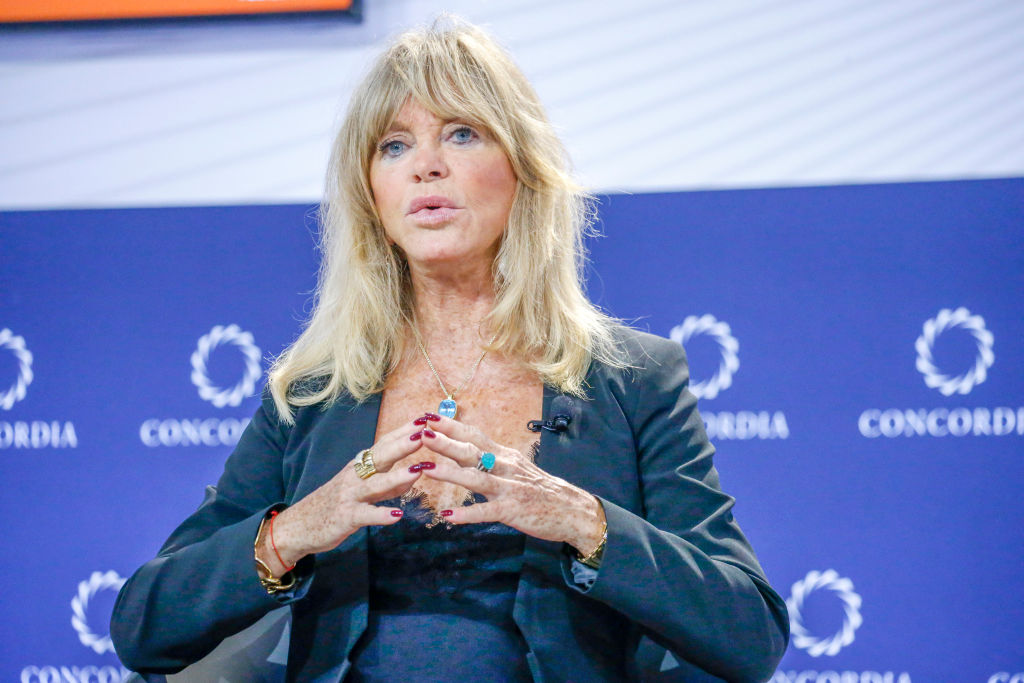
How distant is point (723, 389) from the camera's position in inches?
92.8

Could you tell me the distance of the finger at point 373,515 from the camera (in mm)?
1222

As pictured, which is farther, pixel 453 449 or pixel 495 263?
pixel 495 263

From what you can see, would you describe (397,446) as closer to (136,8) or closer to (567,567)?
(567,567)

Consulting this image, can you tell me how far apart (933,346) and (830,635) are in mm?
742

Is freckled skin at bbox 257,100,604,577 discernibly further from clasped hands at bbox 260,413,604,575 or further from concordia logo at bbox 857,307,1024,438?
concordia logo at bbox 857,307,1024,438

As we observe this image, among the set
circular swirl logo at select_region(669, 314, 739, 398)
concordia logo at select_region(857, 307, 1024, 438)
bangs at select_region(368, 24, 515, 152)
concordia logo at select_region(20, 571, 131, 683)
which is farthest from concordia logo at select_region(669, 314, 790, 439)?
concordia logo at select_region(20, 571, 131, 683)

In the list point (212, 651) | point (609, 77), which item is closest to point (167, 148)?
point (609, 77)

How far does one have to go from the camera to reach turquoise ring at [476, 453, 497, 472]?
3.99ft

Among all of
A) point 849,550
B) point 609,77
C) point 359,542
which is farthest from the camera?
point 609,77

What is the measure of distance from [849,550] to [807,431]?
0.99 feet

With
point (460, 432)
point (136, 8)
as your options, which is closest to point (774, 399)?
point (460, 432)

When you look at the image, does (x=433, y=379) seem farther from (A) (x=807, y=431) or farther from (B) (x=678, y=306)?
(A) (x=807, y=431)

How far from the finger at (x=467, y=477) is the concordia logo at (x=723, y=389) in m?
1.24

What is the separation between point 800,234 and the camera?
2338 millimetres
